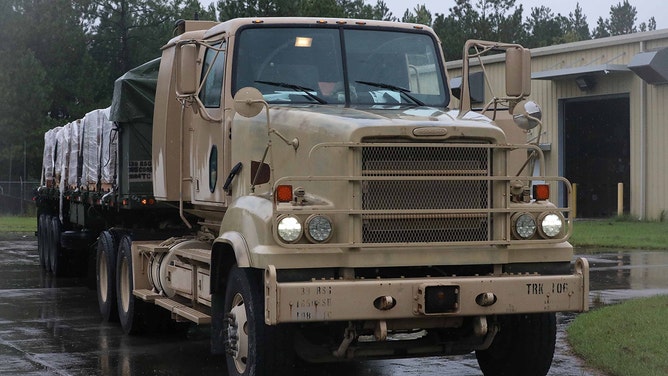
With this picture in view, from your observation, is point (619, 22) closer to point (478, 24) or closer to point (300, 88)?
point (478, 24)

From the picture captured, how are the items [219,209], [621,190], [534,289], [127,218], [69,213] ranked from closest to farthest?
[534,289] → [219,209] → [127,218] → [69,213] → [621,190]

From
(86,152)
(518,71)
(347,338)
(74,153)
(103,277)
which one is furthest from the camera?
(74,153)

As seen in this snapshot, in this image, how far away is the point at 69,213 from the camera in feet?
58.0

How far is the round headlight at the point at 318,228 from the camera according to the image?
7629 millimetres

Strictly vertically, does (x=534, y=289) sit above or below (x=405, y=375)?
above

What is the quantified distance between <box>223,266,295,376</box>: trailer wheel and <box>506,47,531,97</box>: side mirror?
2.70 m

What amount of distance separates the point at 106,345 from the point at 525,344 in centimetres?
463

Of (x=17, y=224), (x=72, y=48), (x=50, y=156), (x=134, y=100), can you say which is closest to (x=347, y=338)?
(x=134, y=100)

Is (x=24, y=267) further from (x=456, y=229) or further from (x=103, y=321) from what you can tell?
(x=456, y=229)

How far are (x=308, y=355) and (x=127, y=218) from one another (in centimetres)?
538

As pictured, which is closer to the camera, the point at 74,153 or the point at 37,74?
the point at 74,153

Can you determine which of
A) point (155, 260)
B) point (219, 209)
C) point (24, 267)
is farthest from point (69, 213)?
point (219, 209)

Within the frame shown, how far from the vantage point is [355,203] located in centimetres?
771

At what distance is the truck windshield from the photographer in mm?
9312
